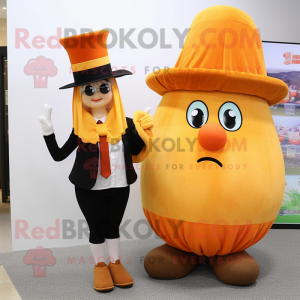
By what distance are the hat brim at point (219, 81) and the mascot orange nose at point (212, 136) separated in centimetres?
23

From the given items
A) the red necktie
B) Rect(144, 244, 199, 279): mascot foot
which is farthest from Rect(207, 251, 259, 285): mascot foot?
the red necktie

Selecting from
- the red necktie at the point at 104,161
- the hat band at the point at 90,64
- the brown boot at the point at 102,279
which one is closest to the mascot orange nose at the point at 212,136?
the red necktie at the point at 104,161

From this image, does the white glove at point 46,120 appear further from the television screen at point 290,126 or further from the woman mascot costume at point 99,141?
the television screen at point 290,126

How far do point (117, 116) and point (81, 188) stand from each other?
0.46 metres

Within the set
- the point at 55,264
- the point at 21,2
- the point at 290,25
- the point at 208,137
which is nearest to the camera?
the point at 208,137

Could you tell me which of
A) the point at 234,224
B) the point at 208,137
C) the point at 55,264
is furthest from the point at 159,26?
the point at 55,264

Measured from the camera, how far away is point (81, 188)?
1.90 m

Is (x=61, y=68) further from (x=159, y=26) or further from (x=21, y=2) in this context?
(x=159, y=26)

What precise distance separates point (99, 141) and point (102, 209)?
40cm

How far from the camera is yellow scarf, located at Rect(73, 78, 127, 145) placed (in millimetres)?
1854

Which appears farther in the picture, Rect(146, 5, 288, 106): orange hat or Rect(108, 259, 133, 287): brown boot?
Rect(108, 259, 133, 287): brown boot

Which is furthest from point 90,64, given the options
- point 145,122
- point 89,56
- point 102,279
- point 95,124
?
point 102,279

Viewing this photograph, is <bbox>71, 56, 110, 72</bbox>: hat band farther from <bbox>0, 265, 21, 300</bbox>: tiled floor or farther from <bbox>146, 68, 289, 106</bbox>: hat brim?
<bbox>0, 265, 21, 300</bbox>: tiled floor

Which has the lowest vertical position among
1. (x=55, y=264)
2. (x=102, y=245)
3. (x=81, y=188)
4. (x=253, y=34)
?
(x=55, y=264)
